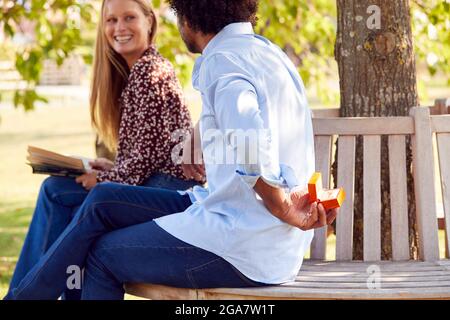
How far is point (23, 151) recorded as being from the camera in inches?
560

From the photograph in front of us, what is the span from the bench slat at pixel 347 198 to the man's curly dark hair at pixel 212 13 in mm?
798

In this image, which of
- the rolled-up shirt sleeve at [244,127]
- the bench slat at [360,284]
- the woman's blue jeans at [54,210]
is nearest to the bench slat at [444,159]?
the bench slat at [360,284]

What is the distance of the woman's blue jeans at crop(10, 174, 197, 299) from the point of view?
412 cm

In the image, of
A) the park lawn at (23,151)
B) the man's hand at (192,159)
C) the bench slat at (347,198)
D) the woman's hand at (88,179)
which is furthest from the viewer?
the park lawn at (23,151)

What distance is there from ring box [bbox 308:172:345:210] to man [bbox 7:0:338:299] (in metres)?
0.03

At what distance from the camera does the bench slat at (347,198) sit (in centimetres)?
381

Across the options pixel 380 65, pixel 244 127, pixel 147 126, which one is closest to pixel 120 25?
pixel 147 126

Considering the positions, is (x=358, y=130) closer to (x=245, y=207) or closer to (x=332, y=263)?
(x=332, y=263)

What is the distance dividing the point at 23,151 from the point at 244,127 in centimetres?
1171

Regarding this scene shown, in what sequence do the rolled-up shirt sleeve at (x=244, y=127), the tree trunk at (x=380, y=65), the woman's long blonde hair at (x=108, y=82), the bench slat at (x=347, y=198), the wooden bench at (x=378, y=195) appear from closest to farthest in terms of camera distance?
the rolled-up shirt sleeve at (x=244, y=127) → the wooden bench at (x=378, y=195) → the bench slat at (x=347, y=198) → the tree trunk at (x=380, y=65) → the woman's long blonde hair at (x=108, y=82)

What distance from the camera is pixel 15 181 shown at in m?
11.1

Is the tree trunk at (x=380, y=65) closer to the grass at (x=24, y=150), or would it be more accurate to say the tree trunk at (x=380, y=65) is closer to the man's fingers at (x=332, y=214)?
the man's fingers at (x=332, y=214)

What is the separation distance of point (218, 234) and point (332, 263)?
2.50 feet
